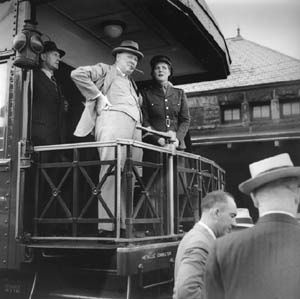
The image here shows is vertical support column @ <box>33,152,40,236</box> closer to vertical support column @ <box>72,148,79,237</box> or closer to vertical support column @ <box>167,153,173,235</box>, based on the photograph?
vertical support column @ <box>72,148,79,237</box>

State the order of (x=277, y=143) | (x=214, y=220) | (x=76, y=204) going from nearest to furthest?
1. (x=214, y=220)
2. (x=76, y=204)
3. (x=277, y=143)

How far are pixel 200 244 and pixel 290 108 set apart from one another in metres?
13.1

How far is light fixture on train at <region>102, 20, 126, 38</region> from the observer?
566cm

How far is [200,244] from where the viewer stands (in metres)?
3.38

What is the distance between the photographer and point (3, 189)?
4.45 meters

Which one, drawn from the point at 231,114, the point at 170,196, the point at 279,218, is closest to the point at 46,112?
the point at 170,196

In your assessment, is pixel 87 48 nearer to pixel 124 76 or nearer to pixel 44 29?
pixel 44 29

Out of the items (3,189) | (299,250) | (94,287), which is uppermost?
(3,189)

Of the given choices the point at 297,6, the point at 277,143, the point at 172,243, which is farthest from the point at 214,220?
the point at 277,143

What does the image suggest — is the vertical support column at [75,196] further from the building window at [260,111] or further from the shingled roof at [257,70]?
the building window at [260,111]

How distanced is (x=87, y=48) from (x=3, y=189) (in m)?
2.45

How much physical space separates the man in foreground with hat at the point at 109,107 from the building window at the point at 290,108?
11518 mm

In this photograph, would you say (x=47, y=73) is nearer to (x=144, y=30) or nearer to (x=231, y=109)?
(x=144, y=30)

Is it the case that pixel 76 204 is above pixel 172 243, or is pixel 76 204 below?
above
